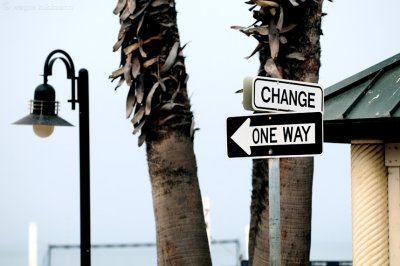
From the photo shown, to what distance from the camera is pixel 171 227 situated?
1234 cm

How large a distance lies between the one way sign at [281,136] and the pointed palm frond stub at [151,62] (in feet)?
13.9

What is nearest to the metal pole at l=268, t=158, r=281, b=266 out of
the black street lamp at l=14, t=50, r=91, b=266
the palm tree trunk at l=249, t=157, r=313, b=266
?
the palm tree trunk at l=249, t=157, r=313, b=266

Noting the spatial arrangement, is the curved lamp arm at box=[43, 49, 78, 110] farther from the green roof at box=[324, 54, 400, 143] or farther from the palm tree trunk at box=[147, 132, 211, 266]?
the green roof at box=[324, 54, 400, 143]

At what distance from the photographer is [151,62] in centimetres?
1294

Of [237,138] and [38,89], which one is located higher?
[38,89]

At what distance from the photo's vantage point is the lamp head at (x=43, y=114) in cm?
1359

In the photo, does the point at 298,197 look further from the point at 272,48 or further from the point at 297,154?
the point at 297,154

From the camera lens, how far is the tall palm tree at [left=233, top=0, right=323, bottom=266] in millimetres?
12133

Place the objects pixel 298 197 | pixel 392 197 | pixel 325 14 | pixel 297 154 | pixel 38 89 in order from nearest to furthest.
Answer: pixel 297 154, pixel 392 197, pixel 298 197, pixel 325 14, pixel 38 89

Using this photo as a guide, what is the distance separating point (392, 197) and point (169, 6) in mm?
3652

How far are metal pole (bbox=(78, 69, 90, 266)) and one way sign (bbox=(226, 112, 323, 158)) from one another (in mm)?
4859

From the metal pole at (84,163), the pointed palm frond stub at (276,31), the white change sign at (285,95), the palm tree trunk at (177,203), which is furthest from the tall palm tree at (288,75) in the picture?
the white change sign at (285,95)

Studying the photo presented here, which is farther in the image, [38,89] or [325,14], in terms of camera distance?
[38,89]

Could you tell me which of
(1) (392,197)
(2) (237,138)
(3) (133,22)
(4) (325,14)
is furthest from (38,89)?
(2) (237,138)
